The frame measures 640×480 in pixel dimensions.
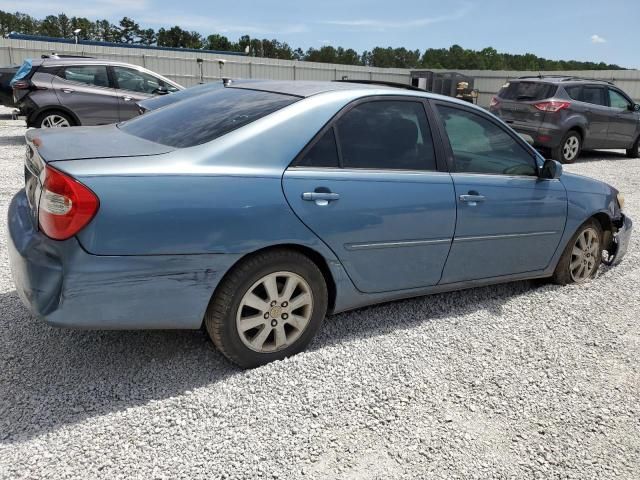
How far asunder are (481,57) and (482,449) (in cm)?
11236

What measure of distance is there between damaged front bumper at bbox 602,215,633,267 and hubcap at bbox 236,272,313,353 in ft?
10.7

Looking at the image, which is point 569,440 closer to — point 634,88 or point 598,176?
point 598,176

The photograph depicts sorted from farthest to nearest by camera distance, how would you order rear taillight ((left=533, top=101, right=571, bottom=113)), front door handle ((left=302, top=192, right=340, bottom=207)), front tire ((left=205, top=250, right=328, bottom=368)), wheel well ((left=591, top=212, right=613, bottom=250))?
rear taillight ((left=533, top=101, right=571, bottom=113)) < wheel well ((left=591, top=212, right=613, bottom=250)) < front door handle ((left=302, top=192, right=340, bottom=207)) < front tire ((left=205, top=250, right=328, bottom=368))

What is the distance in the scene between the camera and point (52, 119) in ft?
33.6

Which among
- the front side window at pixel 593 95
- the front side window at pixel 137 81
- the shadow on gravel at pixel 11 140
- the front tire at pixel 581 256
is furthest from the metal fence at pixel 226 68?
the front tire at pixel 581 256

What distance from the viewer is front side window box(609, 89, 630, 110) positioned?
1296 centimetres

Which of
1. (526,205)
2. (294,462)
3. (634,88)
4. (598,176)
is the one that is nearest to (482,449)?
(294,462)

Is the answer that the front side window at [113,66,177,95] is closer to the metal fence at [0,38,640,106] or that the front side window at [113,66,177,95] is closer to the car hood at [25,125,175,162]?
the car hood at [25,125,175,162]

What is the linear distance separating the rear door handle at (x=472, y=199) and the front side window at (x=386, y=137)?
28 centimetres

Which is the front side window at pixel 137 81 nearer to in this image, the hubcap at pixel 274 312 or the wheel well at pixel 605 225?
the wheel well at pixel 605 225

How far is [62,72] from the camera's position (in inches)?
411

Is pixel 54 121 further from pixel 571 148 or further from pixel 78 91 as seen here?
pixel 571 148

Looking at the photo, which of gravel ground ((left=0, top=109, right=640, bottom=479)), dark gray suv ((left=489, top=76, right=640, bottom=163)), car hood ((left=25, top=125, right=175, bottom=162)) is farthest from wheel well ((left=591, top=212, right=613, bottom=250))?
dark gray suv ((left=489, top=76, right=640, bottom=163))

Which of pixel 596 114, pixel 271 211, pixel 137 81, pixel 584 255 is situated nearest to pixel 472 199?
pixel 271 211
